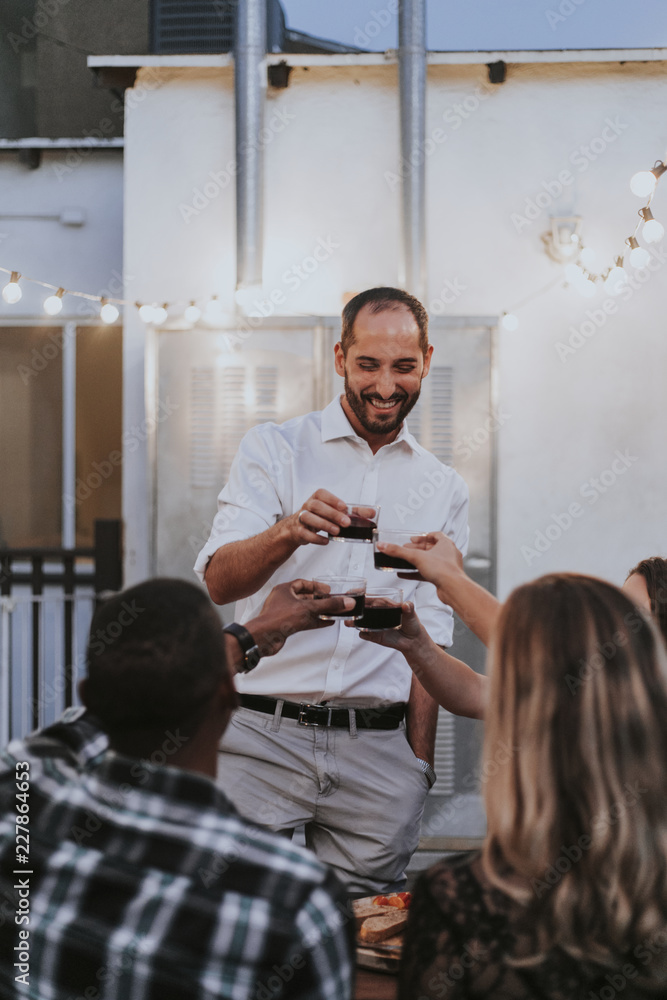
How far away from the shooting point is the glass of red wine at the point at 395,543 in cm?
175

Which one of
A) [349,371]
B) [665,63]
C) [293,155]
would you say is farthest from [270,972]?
[665,63]

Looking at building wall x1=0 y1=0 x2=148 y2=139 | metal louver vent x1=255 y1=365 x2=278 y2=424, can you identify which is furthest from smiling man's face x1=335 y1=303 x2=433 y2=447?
building wall x1=0 y1=0 x2=148 y2=139

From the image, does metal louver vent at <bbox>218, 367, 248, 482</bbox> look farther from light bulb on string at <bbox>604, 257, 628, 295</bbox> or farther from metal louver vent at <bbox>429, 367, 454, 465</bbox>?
light bulb on string at <bbox>604, 257, 628, 295</bbox>

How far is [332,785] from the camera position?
1.98m

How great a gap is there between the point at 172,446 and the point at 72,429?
1.24m

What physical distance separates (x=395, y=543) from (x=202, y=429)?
2430mm

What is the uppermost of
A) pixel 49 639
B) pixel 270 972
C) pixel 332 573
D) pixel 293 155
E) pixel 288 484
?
pixel 293 155

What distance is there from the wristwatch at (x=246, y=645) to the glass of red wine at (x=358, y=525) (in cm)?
28

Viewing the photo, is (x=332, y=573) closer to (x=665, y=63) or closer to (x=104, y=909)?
(x=104, y=909)

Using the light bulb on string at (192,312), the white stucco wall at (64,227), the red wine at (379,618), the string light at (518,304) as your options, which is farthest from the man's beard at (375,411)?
the white stucco wall at (64,227)

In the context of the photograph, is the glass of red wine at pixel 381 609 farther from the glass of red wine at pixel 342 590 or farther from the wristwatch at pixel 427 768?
the wristwatch at pixel 427 768

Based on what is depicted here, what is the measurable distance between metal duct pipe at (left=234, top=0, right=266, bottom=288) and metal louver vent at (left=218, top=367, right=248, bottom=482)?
1.96 feet

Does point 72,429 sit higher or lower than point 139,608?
higher

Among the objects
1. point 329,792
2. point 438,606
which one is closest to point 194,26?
point 438,606
